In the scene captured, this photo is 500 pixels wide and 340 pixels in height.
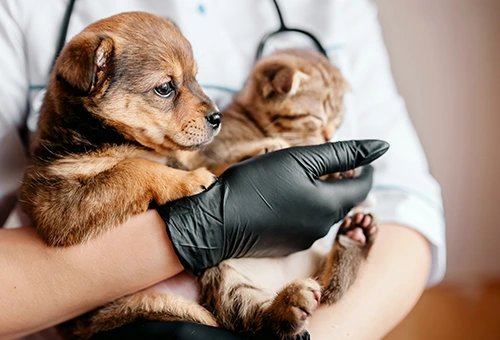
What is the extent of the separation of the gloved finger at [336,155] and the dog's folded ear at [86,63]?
511mm

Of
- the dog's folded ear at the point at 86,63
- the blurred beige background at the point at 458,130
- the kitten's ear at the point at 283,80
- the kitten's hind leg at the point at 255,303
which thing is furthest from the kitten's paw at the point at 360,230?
the blurred beige background at the point at 458,130

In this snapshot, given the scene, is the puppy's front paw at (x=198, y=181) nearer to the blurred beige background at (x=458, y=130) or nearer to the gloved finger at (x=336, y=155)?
the gloved finger at (x=336, y=155)

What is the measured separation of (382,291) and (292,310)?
450mm

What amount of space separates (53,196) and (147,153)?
25 centimetres

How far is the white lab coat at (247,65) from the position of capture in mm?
1392

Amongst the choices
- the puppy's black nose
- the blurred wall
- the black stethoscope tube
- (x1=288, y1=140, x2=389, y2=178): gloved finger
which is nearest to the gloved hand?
(x1=288, y1=140, x2=389, y2=178): gloved finger

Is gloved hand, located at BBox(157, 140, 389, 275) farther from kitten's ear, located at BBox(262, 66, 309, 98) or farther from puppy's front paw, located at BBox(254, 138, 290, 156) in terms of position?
kitten's ear, located at BBox(262, 66, 309, 98)

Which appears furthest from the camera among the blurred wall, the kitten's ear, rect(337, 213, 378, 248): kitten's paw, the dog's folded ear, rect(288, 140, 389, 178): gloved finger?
the blurred wall

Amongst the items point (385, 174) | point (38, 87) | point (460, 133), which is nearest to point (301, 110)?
point (385, 174)

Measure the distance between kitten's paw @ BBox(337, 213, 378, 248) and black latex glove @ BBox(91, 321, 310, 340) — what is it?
38 cm

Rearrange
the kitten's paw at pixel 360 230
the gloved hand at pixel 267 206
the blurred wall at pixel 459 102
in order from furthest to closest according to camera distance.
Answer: the blurred wall at pixel 459 102 < the kitten's paw at pixel 360 230 < the gloved hand at pixel 267 206

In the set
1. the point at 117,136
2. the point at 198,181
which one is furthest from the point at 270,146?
the point at 117,136

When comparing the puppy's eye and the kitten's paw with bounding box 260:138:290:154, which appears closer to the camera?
the puppy's eye

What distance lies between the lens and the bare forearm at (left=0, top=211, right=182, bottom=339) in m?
1.15
